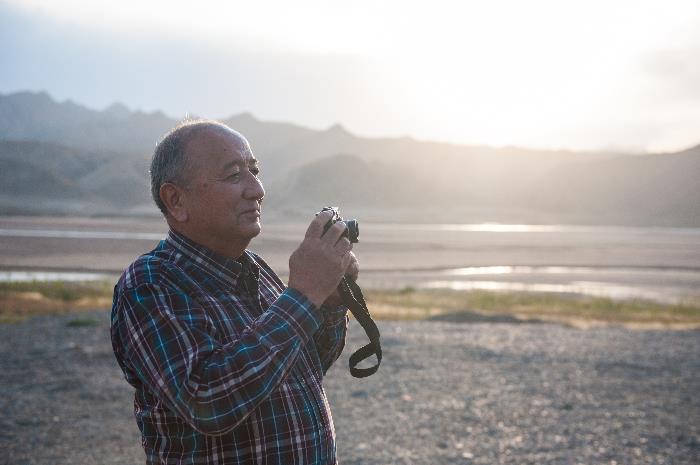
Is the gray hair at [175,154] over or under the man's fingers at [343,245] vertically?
over

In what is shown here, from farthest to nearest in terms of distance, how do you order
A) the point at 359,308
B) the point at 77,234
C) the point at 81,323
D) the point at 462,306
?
the point at 77,234, the point at 462,306, the point at 81,323, the point at 359,308

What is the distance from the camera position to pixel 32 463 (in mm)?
5633

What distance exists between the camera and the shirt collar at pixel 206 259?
5.60 feet

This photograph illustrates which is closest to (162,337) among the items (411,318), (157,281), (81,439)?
(157,281)

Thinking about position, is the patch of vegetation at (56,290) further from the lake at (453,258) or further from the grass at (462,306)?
the lake at (453,258)

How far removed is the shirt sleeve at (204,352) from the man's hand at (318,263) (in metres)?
0.03

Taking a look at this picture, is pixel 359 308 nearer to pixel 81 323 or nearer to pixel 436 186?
pixel 81 323

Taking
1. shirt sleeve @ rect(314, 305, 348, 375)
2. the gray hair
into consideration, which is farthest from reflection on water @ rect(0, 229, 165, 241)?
the gray hair

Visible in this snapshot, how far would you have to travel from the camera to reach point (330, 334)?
2.00 metres

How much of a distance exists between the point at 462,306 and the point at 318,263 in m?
19.0

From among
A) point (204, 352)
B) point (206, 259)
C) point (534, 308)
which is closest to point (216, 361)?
point (204, 352)

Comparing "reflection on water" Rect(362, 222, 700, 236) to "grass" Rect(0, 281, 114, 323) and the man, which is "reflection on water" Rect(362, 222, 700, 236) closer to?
"grass" Rect(0, 281, 114, 323)

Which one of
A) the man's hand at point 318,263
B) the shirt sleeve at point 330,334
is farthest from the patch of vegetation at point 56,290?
the man's hand at point 318,263

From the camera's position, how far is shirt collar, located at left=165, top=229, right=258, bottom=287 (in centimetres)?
171
